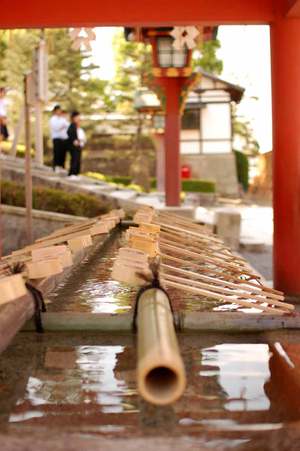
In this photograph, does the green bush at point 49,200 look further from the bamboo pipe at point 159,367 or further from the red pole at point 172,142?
the bamboo pipe at point 159,367

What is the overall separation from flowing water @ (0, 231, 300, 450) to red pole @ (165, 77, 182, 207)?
32.4ft

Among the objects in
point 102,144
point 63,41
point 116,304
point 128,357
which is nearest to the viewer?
point 128,357

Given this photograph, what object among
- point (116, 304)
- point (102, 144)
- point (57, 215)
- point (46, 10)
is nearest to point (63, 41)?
point (102, 144)

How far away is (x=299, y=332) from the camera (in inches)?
131

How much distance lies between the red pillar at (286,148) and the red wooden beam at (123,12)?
0.26 metres

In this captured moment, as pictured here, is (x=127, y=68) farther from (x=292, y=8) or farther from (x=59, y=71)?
(x=292, y=8)

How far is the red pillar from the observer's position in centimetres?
527

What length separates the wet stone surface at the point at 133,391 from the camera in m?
2.14

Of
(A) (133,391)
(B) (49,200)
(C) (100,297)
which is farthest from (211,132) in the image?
(A) (133,391)

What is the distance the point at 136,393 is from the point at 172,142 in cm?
1094

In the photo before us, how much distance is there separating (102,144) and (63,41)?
7734mm

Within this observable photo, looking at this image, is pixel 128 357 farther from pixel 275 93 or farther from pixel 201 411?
pixel 275 93

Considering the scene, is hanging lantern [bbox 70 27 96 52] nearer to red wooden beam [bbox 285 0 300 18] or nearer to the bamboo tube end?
red wooden beam [bbox 285 0 300 18]

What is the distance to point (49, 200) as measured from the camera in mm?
10734
